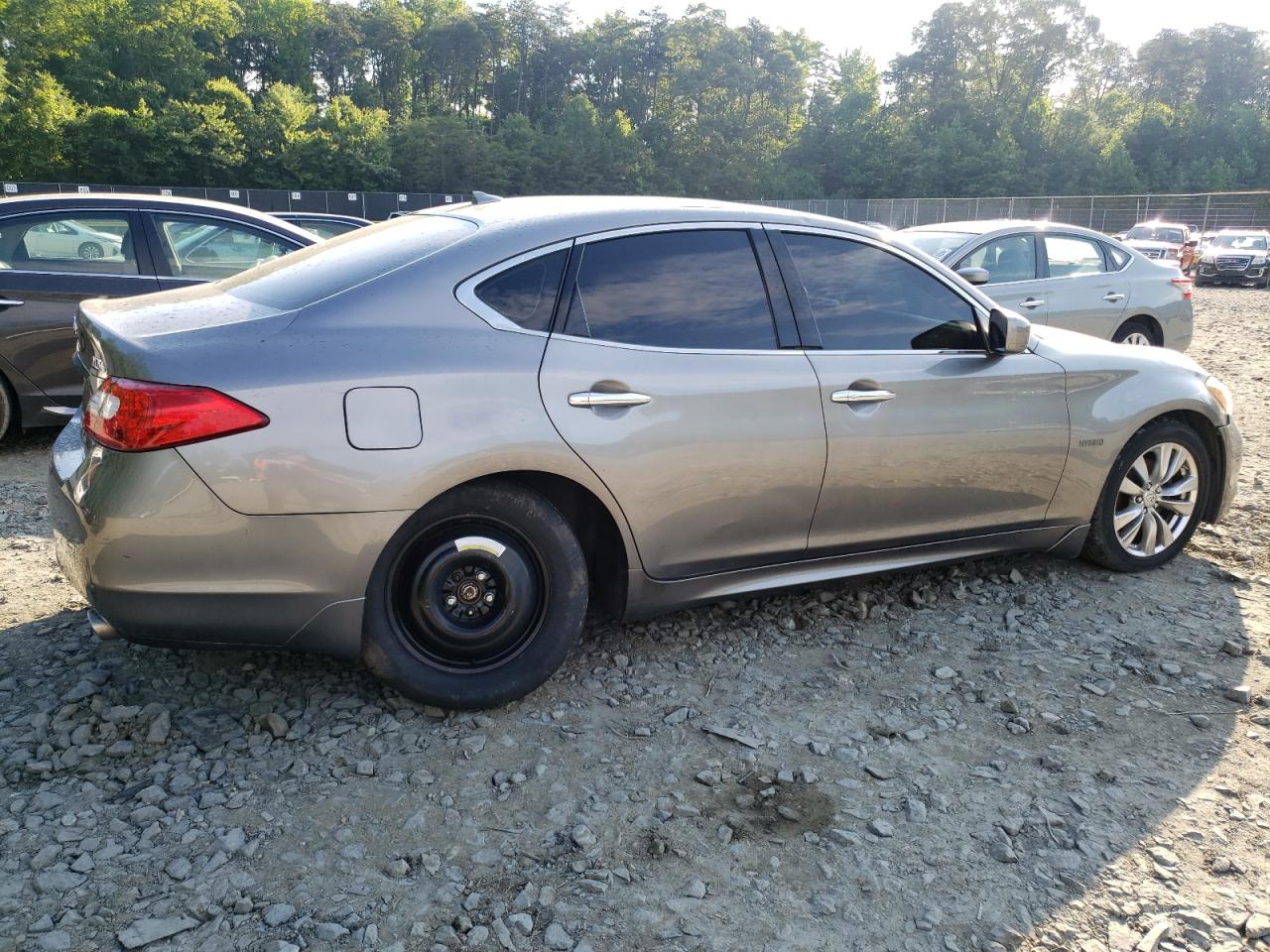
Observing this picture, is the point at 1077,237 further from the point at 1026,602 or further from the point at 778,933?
the point at 778,933

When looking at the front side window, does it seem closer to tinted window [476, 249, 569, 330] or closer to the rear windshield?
the rear windshield

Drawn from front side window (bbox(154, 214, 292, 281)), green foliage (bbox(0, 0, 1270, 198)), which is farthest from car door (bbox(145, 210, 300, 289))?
green foliage (bbox(0, 0, 1270, 198))

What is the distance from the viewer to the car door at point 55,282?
6.35 meters

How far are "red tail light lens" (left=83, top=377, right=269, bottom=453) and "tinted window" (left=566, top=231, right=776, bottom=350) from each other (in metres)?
1.08

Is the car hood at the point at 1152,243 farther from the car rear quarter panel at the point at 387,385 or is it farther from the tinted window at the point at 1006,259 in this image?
the car rear quarter panel at the point at 387,385

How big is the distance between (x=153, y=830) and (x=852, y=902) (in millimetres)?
1832

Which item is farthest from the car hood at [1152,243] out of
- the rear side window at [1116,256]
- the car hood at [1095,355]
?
the car hood at [1095,355]

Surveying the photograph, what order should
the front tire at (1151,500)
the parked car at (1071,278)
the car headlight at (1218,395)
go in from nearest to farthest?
the front tire at (1151,500)
the car headlight at (1218,395)
the parked car at (1071,278)

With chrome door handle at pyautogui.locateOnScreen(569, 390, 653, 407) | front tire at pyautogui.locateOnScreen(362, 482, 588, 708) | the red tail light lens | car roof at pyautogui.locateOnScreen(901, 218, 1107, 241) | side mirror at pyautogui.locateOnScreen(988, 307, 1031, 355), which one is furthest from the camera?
car roof at pyautogui.locateOnScreen(901, 218, 1107, 241)

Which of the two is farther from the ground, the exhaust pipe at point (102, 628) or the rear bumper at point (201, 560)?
the rear bumper at point (201, 560)

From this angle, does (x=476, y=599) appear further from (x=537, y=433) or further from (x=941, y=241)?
(x=941, y=241)

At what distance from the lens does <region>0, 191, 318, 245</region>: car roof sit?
21.2 feet

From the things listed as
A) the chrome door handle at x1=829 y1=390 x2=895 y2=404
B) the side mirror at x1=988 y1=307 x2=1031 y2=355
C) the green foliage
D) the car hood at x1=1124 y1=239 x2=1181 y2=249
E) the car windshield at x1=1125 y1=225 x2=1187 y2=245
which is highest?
the green foliage

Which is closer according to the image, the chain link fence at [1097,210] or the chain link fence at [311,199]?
the chain link fence at [1097,210]
